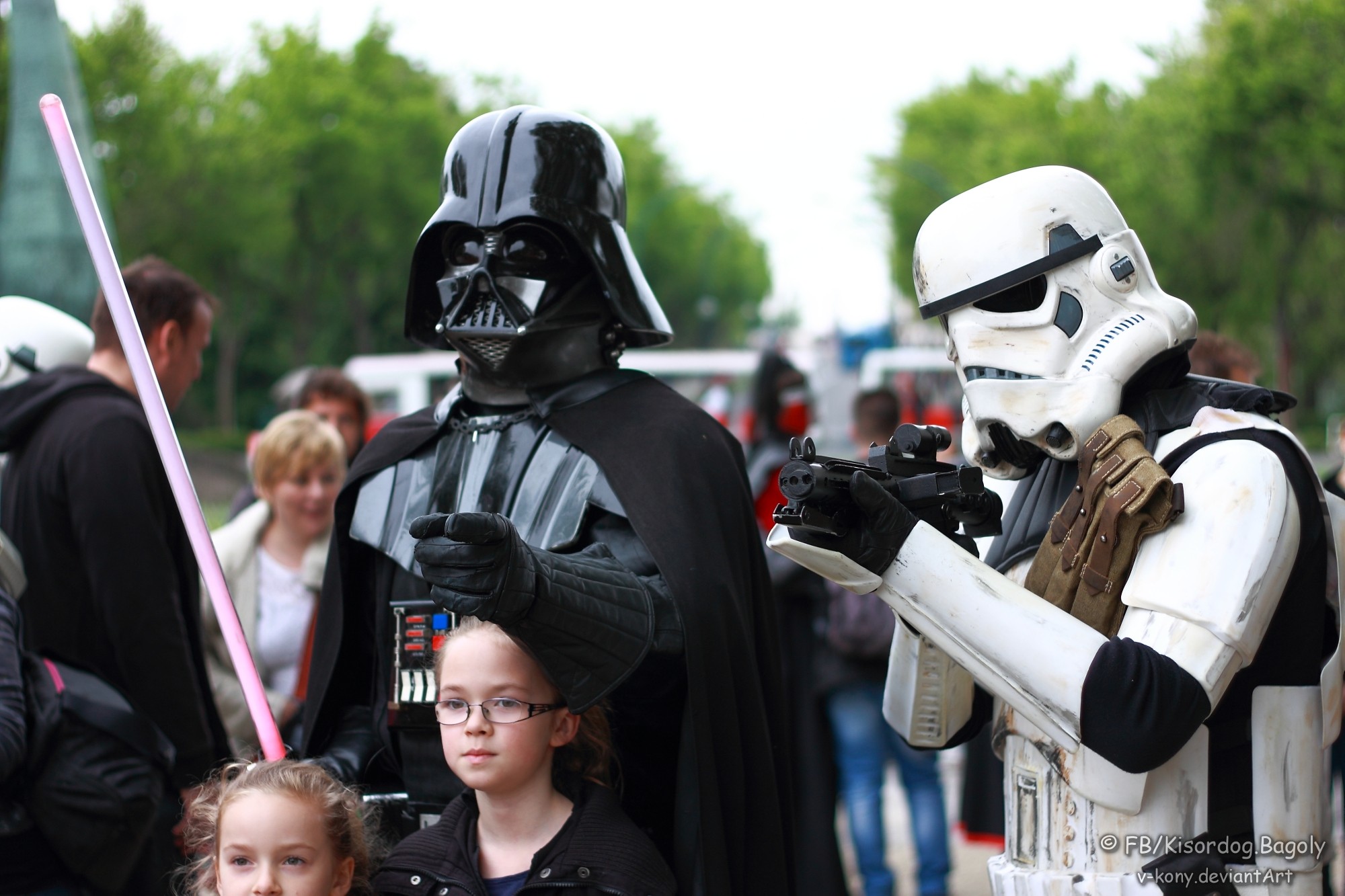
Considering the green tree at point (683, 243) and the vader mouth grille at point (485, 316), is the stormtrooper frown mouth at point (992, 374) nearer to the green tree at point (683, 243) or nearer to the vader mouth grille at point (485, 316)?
the vader mouth grille at point (485, 316)

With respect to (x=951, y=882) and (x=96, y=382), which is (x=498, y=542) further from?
(x=951, y=882)

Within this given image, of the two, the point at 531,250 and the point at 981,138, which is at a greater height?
the point at 981,138

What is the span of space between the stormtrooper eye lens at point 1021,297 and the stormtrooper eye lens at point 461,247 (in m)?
1.08

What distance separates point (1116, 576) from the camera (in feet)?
6.93

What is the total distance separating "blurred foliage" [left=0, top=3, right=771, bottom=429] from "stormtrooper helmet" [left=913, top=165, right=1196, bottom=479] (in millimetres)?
17438

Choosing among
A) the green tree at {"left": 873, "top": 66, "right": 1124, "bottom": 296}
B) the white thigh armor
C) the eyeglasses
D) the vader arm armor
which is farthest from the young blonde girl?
the green tree at {"left": 873, "top": 66, "right": 1124, "bottom": 296}

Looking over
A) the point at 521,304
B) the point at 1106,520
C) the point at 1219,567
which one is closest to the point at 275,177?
the point at 521,304

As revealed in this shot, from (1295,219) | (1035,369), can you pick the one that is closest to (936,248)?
(1035,369)

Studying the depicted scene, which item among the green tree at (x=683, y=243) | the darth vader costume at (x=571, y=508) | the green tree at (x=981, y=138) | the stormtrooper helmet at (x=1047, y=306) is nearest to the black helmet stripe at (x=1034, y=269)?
the stormtrooper helmet at (x=1047, y=306)

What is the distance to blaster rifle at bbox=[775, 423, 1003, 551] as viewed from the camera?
1.99m

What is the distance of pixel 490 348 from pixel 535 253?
0.72 ft

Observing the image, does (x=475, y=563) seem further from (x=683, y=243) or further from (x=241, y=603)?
(x=683, y=243)

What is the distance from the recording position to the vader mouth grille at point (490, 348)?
8.91ft

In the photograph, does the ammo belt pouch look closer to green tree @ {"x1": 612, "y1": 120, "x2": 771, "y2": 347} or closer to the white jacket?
the white jacket
